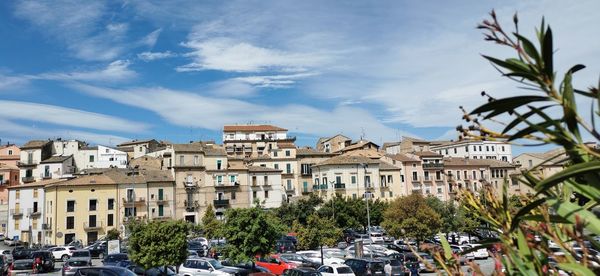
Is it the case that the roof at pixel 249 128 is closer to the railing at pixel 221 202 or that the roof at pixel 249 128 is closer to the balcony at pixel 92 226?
the railing at pixel 221 202

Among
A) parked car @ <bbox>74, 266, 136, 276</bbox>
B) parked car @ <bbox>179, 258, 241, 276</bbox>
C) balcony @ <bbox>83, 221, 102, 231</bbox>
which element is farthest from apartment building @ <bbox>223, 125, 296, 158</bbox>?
parked car @ <bbox>74, 266, 136, 276</bbox>

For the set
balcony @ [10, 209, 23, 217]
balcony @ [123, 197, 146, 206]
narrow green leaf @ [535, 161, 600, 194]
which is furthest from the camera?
balcony @ [10, 209, 23, 217]

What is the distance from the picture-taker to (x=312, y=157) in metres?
→ 76.5

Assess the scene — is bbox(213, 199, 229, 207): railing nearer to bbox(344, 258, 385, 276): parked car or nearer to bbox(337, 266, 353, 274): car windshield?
bbox(344, 258, 385, 276): parked car

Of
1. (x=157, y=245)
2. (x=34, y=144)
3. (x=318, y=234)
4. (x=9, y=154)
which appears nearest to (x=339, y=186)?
(x=318, y=234)

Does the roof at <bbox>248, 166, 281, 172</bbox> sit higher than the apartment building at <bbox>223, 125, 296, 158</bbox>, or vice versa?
the apartment building at <bbox>223, 125, 296, 158</bbox>

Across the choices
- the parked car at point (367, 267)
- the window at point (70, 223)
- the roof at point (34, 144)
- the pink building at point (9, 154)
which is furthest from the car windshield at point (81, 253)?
the pink building at point (9, 154)

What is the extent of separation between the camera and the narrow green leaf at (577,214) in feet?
7.52

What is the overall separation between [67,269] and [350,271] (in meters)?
16.5

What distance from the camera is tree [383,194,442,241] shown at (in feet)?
134

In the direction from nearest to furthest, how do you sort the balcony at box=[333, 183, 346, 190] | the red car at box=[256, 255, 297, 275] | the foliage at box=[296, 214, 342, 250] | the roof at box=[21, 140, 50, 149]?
the red car at box=[256, 255, 297, 275] < the foliage at box=[296, 214, 342, 250] < the balcony at box=[333, 183, 346, 190] < the roof at box=[21, 140, 50, 149]

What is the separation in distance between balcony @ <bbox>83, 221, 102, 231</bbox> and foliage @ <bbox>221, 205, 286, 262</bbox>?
3591cm

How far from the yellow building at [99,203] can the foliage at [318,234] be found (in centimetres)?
2658

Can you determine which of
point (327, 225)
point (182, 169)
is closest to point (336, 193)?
point (182, 169)
